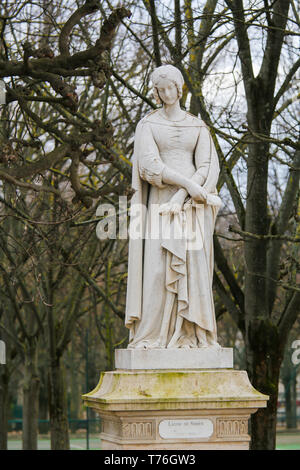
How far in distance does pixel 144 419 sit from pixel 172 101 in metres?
2.99

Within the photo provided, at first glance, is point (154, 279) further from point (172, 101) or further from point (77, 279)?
point (77, 279)

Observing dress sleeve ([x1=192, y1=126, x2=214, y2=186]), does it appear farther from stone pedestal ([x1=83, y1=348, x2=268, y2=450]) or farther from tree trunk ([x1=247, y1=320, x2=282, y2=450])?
tree trunk ([x1=247, y1=320, x2=282, y2=450])

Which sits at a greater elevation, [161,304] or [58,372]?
[161,304]

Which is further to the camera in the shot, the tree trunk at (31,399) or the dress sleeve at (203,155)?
the tree trunk at (31,399)

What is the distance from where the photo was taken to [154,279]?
845cm

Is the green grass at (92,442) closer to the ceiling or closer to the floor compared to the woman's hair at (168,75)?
closer to the floor

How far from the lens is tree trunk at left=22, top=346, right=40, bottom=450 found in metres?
20.9

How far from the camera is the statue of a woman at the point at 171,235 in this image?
8.38 metres

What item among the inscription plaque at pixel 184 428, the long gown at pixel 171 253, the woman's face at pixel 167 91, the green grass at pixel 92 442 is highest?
the woman's face at pixel 167 91

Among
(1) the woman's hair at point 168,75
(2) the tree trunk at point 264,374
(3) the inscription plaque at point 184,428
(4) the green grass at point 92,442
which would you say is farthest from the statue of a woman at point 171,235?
(4) the green grass at point 92,442

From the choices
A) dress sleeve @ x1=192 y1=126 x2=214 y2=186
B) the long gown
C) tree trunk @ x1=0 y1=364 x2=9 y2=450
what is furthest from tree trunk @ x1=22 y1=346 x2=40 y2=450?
dress sleeve @ x1=192 y1=126 x2=214 y2=186

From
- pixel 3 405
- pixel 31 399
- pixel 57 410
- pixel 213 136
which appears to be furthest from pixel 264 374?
pixel 3 405

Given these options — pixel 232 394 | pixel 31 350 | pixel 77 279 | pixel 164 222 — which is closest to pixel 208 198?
pixel 164 222

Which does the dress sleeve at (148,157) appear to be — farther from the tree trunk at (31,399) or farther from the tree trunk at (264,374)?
the tree trunk at (31,399)
